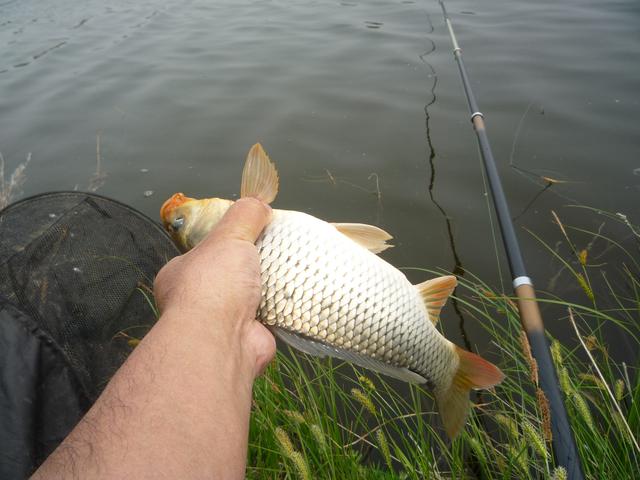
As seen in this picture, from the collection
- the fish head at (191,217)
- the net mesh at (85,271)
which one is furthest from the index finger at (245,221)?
the net mesh at (85,271)

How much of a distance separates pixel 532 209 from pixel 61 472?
12.3 feet

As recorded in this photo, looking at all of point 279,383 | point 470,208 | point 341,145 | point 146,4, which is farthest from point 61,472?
point 146,4

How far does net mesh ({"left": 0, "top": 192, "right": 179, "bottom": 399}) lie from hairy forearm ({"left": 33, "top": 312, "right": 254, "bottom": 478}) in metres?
1.03

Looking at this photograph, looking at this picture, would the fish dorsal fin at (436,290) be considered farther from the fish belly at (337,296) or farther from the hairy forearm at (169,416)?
the hairy forearm at (169,416)

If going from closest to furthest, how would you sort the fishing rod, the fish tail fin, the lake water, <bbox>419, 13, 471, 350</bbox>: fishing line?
1. the fishing rod
2. the fish tail fin
3. <bbox>419, 13, 471, 350</bbox>: fishing line
4. the lake water

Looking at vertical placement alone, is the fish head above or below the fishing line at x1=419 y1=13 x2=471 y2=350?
above

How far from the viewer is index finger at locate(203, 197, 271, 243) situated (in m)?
1.77

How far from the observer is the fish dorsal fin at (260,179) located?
197 cm

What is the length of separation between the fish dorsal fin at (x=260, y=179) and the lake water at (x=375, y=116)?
66.0 inches

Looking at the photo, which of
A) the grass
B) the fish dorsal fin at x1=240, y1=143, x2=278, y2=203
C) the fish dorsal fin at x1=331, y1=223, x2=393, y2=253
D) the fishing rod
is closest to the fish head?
Result: the fish dorsal fin at x1=240, y1=143, x2=278, y2=203

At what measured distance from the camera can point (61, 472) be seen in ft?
3.22

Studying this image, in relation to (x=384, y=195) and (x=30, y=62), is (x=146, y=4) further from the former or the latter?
(x=384, y=195)

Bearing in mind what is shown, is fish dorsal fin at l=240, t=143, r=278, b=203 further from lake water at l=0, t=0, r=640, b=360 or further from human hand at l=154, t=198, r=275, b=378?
lake water at l=0, t=0, r=640, b=360

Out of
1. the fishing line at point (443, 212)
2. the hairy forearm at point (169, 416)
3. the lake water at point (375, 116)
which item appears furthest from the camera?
the lake water at point (375, 116)
